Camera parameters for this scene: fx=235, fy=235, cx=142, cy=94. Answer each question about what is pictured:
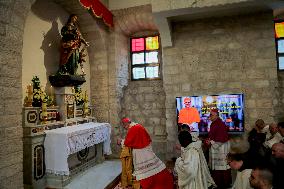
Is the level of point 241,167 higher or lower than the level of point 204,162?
higher

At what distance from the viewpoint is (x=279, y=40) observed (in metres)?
7.01

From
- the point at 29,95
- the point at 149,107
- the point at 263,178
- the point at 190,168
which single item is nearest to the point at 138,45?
the point at 149,107

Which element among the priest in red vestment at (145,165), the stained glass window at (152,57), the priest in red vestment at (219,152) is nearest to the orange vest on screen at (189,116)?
the priest in red vestment at (219,152)

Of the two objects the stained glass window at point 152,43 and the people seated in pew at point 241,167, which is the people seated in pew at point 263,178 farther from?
the stained glass window at point 152,43

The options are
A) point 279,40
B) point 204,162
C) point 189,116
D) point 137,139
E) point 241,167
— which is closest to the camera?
point 241,167

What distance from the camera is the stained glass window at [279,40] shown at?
Result: 6913 millimetres

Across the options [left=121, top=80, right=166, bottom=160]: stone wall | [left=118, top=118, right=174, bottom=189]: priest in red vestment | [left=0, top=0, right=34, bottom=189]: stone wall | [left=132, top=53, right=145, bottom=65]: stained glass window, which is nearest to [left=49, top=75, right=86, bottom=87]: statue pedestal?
[left=0, top=0, right=34, bottom=189]: stone wall

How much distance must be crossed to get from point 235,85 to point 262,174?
15.6 feet

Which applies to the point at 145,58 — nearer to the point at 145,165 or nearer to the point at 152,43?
the point at 152,43

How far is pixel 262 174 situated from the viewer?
2.22 m

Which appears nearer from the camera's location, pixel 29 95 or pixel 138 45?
pixel 29 95

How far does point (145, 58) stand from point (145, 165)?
4.61 metres

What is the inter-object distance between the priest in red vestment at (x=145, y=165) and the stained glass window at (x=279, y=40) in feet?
15.5

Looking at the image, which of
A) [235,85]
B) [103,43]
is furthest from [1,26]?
[235,85]
